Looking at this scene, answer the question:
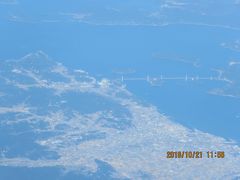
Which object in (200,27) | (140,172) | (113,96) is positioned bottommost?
(140,172)

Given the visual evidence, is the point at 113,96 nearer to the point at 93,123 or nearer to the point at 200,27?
the point at 93,123

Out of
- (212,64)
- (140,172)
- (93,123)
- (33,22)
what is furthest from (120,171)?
(33,22)

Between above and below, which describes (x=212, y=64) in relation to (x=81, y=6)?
below

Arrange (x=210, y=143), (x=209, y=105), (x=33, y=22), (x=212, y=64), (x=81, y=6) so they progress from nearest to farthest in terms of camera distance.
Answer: (x=210, y=143) → (x=209, y=105) → (x=212, y=64) → (x=33, y=22) → (x=81, y=6)

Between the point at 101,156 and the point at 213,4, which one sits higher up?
the point at 213,4

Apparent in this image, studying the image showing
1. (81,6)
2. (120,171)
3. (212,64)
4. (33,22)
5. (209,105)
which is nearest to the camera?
(120,171)

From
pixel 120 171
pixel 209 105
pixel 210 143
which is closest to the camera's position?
pixel 120 171

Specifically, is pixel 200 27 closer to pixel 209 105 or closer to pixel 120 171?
pixel 209 105

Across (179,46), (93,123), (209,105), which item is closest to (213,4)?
(179,46)

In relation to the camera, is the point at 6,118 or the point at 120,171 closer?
the point at 120,171

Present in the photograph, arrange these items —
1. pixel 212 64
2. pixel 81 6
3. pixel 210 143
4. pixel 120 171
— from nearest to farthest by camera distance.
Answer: pixel 120 171, pixel 210 143, pixel 212 64, pixel 81 6
